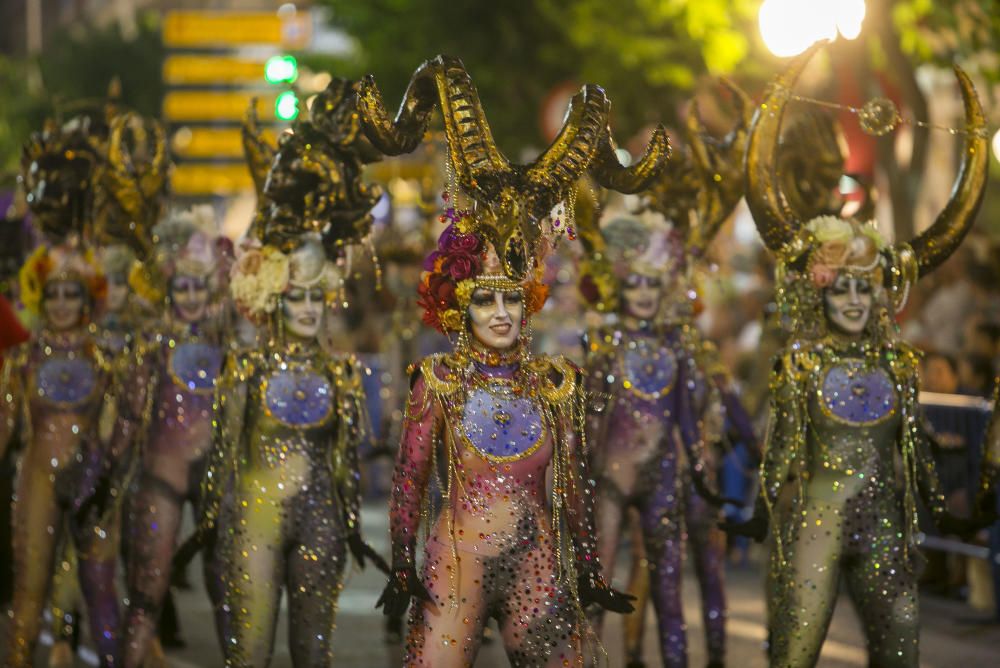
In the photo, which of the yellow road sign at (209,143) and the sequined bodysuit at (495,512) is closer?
the sequined bodysuit at (495,512)

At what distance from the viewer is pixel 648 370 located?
29.2 ft

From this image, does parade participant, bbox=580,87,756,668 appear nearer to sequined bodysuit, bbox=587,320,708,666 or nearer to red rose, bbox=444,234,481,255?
sequined bodysuit, bbox=587,320,708,666

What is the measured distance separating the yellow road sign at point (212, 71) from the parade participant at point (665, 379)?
27.5 m

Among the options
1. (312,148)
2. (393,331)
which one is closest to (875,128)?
(312,148)

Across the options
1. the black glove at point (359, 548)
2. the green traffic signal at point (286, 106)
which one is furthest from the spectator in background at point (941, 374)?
the black glove at point (359, 548)

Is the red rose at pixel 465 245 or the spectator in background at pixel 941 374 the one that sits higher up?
the spectator in background at pixel 941 374

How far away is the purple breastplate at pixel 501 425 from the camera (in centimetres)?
634

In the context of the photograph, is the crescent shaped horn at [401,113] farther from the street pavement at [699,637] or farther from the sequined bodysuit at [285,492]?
the street pavement at [699,637]

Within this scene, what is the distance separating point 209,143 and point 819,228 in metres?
31.0

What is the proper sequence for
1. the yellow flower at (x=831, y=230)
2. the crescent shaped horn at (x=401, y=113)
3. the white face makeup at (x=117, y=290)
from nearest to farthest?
the crescent shaped horn at (x=401, y=113), the yellow flower at (x=831, y=230), the white face makeup at (x=117, y=290)

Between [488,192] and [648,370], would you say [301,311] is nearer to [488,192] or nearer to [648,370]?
[488,192]

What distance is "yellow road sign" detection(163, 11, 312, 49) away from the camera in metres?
37.3

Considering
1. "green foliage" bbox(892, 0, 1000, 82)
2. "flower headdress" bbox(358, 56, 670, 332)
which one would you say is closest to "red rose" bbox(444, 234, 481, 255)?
"flower headdress" bbox(358, 56, 670, 332)

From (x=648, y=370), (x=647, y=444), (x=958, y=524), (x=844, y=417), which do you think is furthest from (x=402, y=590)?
(x=648, y=370)
